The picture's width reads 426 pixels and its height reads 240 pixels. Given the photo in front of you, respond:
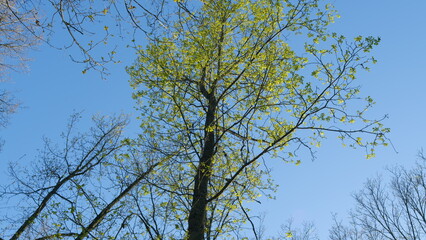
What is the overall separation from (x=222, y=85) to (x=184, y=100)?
840 millimetres

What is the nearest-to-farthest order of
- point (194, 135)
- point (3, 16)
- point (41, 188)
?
point (194, 135)
point (3, 16)
point (41, 188)

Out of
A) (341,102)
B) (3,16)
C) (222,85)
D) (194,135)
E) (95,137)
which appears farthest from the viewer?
(95,137)

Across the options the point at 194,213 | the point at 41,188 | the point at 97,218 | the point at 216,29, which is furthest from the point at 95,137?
the point at 194,213

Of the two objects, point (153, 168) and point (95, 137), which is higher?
point (95, 137)

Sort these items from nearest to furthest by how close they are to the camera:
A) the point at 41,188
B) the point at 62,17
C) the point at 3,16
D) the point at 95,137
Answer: the point at 62,17
the point at 3,16
the point at 41,188
the point at 95,137

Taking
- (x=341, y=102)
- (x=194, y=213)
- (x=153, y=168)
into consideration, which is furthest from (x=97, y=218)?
(x=341, y=102)

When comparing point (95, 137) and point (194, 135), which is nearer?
point (194, 135)

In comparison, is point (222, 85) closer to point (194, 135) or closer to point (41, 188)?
point (194, 135)

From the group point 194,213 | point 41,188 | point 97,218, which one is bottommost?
point 194,213

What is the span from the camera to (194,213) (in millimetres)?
6246

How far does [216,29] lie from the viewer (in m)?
8.23

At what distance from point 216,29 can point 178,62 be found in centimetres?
122

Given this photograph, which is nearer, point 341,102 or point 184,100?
point 341,102

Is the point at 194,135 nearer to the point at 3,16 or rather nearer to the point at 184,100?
the point at 184,100
